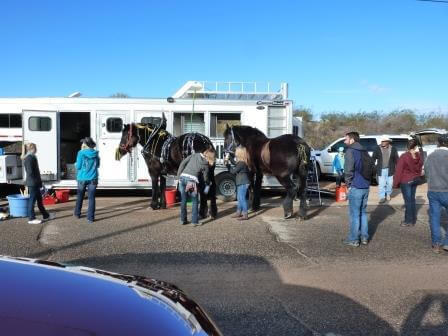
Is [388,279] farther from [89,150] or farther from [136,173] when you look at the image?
[136,173]

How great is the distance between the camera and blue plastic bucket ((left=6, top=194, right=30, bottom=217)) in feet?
34.8

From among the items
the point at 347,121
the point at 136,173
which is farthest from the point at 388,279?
the point at 347,121

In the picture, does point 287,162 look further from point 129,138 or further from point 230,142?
point 129,138

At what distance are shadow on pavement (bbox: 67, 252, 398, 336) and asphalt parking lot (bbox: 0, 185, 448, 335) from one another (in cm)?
1

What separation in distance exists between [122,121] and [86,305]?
11453 millimetres

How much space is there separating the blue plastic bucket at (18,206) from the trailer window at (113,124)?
360 cm

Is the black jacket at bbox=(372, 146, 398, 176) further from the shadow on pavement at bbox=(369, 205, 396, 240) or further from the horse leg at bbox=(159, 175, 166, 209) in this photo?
the horse leg at bbox=(159, 175, 166, 209)

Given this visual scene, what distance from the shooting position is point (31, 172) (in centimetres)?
999

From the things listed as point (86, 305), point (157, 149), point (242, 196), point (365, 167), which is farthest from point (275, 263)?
point (157, 149)

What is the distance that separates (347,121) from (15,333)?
4617 centimetres

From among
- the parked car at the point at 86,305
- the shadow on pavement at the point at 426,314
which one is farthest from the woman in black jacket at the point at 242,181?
the parked car at the point at 86,305

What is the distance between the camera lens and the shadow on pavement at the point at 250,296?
15.8 feet

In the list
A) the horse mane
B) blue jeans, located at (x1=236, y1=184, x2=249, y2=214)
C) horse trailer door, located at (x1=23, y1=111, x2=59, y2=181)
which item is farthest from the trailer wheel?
horse trailer door, located at (x1=23, y1=111, x2=59, y2=181)

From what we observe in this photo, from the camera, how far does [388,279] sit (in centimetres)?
641
